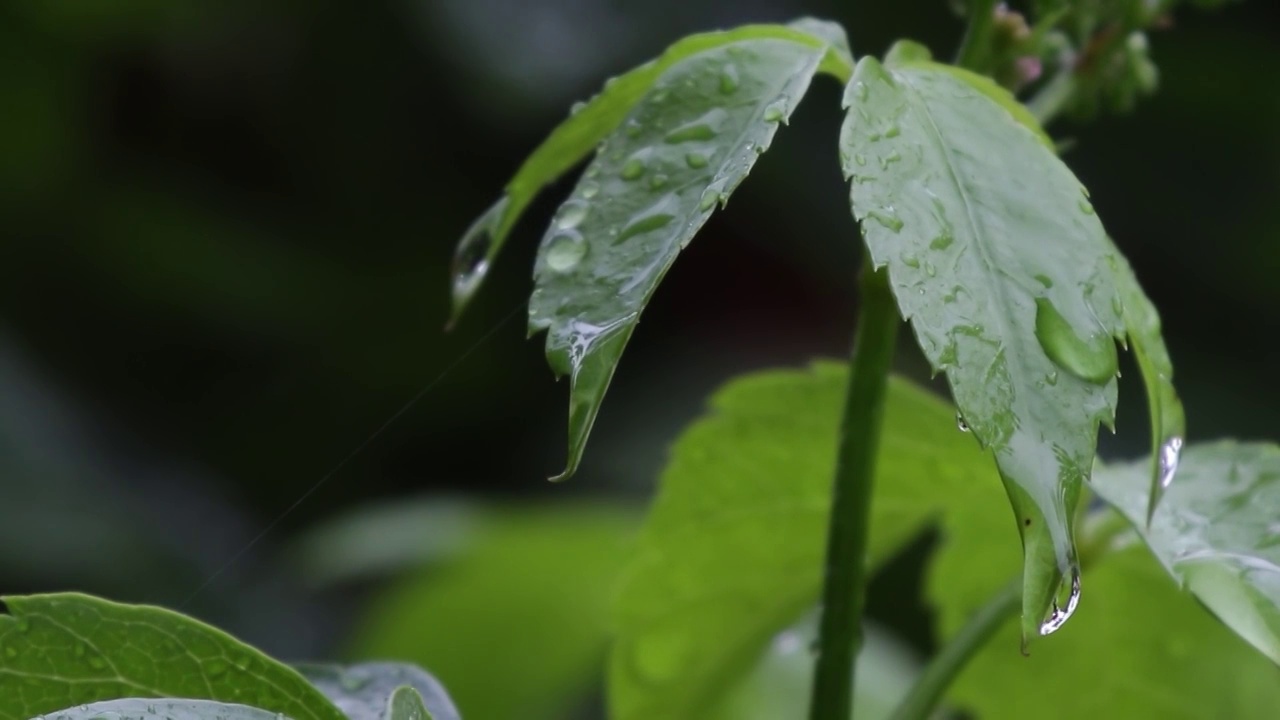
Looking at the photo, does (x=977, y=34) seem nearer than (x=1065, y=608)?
No

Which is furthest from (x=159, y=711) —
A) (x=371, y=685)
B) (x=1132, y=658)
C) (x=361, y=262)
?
(x=361, y=262)

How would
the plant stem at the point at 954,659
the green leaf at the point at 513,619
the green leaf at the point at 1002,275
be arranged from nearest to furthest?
the green leaf at the point at 1002,275
the plant stem at the point at 954,659
the green leaf at the point at 513,619

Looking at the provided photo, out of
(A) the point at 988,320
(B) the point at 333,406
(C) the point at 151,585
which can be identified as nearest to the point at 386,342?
(B) the point at 333,406

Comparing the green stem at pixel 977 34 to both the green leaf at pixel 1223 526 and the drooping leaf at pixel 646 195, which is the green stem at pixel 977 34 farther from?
the green leaf at pixel 1223 526

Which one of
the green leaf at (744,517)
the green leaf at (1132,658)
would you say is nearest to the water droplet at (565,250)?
the green leaf at (744,517)

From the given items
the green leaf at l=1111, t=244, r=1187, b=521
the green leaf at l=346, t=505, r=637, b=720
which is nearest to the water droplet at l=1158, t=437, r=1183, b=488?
the green leaf at l=1111, t=244, r=1187, b=521

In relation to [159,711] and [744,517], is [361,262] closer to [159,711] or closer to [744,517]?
[744,517]
